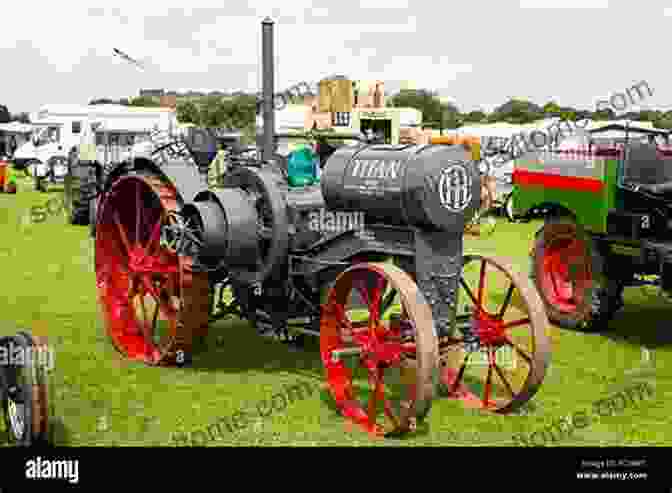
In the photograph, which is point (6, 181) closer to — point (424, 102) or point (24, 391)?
point (24, 391)

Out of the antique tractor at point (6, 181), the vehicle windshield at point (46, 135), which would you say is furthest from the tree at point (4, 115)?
the antique tractor at point (6, 181)

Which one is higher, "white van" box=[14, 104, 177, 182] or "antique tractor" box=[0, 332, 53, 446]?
"white van" box=[14, 104, 177, 182]

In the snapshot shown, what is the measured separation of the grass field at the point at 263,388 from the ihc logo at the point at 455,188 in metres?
1.26

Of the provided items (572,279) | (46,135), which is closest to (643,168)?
(572,279)

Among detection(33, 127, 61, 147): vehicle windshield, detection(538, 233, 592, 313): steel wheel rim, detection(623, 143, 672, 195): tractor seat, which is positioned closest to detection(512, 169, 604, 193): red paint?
detection(623, 143, 672, 195): tractor seat

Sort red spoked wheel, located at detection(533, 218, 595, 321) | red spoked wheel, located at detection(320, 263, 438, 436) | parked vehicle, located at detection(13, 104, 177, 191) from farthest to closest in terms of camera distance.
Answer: parked vehicle, located at detection(13, 104, 177, 191)
red spoked wheel, located at detection(533, 218, 595, 321)
red spoked wheel, located at detection(320, 263, 438, 436)

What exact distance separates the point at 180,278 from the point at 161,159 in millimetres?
980

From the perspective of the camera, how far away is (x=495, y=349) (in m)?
5.27

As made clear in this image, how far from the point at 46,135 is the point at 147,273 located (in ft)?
78.7

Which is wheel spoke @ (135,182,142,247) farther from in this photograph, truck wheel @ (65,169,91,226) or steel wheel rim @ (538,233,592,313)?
truck wheel @ (65,169,91,226)

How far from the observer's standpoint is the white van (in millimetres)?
26031

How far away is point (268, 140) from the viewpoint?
19.6 ft
